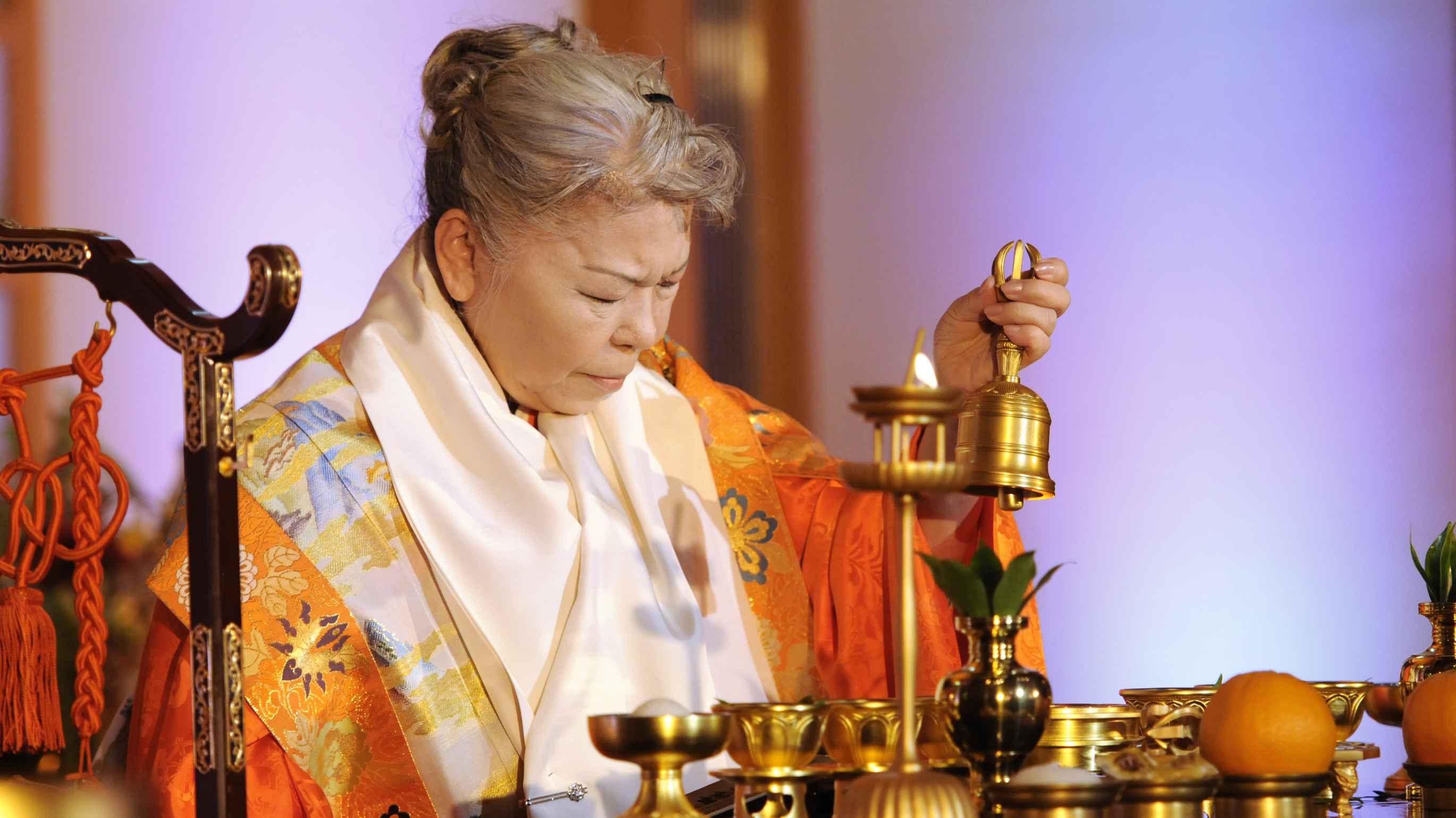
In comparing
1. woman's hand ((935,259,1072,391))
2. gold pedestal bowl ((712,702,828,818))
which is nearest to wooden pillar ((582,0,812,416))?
woman's hand ((935,259,1072,391))

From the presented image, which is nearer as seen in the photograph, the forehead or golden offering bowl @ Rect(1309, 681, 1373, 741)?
golden offering bowl @ Rect(1309, 681, 1373, 741)

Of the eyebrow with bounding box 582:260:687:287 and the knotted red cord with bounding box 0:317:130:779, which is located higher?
the eyebrow with bounding box 582:260:687:287

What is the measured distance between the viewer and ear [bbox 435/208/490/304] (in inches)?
72.3

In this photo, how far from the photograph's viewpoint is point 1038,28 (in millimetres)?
3119

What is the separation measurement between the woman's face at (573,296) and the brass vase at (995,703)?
879mm


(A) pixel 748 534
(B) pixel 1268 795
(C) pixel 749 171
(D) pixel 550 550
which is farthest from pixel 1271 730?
(C) pixel 749 171

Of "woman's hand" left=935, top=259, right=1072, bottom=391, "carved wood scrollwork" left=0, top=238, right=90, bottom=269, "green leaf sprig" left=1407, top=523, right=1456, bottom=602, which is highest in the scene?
"woman's hand" left=935, top=259, right=1072, bottom=391

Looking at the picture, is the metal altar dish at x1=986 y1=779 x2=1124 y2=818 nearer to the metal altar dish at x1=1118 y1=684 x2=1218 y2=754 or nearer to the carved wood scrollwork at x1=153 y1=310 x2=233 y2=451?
the metal altar dish at x1=1118 y1=684 x2=1218 y2=754

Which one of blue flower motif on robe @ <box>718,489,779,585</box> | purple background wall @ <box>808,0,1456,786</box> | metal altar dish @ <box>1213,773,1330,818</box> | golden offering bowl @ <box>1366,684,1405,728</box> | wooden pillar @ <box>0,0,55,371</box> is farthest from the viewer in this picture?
purple background wall @ <box>808,0,1456,786</box>

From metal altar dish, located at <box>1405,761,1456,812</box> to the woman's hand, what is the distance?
0.50 m

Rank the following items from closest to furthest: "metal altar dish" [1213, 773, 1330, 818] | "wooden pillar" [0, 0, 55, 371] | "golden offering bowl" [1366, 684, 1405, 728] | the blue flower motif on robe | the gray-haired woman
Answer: "metal altar dish" [1213, 773, 1330, 818] → "golden offering bowl" [1366, 684, 1405, 728] → the gray-haired woman → the blue flower motif on robe → "wooden pillar" [0, 0, 55, 371]

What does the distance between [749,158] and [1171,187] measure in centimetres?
84

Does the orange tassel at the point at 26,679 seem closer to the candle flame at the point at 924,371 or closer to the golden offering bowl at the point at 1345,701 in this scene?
the candle flame at the point at 924,371

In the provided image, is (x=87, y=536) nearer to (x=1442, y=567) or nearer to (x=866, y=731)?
(x=866, y=731)
